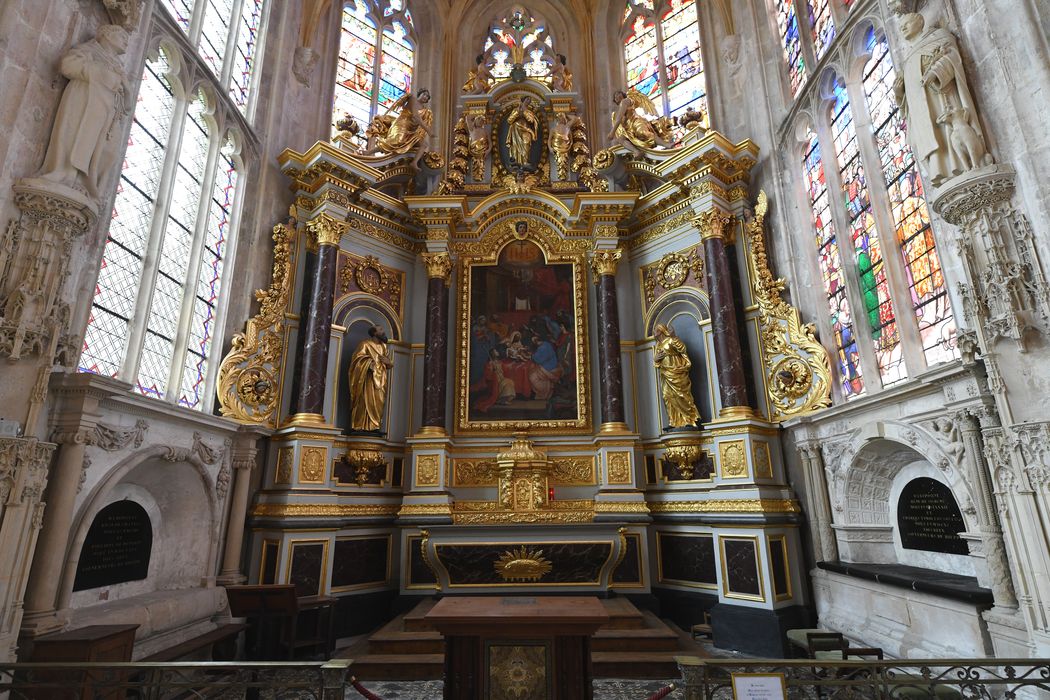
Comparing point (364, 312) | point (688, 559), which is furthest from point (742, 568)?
point (364, 312)

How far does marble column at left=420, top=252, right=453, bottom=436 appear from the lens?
10625mm

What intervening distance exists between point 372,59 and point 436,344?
7078 millimetres

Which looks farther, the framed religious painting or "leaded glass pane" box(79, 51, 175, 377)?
the framed religious painting

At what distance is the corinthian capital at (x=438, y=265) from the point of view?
37.2ft

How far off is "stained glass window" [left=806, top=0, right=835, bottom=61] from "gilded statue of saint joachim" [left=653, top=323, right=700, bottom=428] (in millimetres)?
4838

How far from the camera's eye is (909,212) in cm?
703

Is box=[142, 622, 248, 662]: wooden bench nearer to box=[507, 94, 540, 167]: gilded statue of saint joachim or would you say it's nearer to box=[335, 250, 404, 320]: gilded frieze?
box=[335, 250, 404, 320]: gilded frieze

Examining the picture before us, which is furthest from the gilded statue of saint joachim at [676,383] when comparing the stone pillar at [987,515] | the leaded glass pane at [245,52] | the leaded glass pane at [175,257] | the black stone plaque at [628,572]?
the leaded glass pane at [245,52]

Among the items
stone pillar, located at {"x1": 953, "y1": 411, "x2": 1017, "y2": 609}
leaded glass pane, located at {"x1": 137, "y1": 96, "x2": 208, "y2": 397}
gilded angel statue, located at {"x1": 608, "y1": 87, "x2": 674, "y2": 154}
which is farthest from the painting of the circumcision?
stone pillar, located at {"x1": 953, "y1": 411, "x2": 1017, "y2": 609}

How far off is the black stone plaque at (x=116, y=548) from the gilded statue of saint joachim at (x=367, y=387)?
3546 mm

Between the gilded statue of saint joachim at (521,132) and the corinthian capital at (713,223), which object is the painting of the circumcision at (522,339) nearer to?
the gilded statue of saint joachim at (521,132)

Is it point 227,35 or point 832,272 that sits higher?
point 227,35

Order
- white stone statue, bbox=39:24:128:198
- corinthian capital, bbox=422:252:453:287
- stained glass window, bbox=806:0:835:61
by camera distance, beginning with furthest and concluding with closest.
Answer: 1. corinthian capital, bbox=422:252:453:287
2. stained glass window, bbox=806:0:835:61
3. white stone statue, bbox=39:24:128:198

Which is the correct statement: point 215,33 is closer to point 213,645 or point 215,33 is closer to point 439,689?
point 213,645
